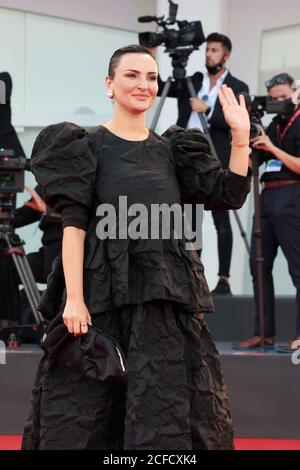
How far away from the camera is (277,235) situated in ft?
16.8

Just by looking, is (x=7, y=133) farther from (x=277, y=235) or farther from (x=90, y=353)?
(x=90, y=353)

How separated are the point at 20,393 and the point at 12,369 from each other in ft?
0.41

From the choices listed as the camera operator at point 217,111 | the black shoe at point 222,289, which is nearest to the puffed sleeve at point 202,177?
the camera operator at point 217,111

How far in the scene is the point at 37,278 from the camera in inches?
233

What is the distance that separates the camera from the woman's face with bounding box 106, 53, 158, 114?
3049 millimetres

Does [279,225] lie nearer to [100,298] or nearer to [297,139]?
[297,139]

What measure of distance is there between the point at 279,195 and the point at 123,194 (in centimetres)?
226

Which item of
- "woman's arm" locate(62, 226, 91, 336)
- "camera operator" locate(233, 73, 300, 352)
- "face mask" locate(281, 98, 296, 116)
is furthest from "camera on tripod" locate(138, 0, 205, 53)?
"woman's arm" locate(62, 226, 91, 336)


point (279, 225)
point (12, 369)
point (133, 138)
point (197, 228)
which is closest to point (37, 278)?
point (12, 369)

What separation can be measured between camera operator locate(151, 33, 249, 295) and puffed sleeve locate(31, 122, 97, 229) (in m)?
2.74

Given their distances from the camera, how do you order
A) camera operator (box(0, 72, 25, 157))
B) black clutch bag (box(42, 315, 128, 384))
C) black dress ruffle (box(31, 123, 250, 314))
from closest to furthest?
black clutch bag (box(42, 315, 128, 384)) → black dress ruffle (box(31, 123, 250, 314)) → camera operator (box(0, 72, 25, 157))

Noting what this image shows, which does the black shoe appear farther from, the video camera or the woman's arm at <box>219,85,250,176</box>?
the woman's arm at <box>219,85,250,176</box>

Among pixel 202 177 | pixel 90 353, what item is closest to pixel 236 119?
pixel 202 177

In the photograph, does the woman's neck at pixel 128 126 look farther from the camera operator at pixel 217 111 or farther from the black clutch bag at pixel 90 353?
the camera operator at pixel 217 111
